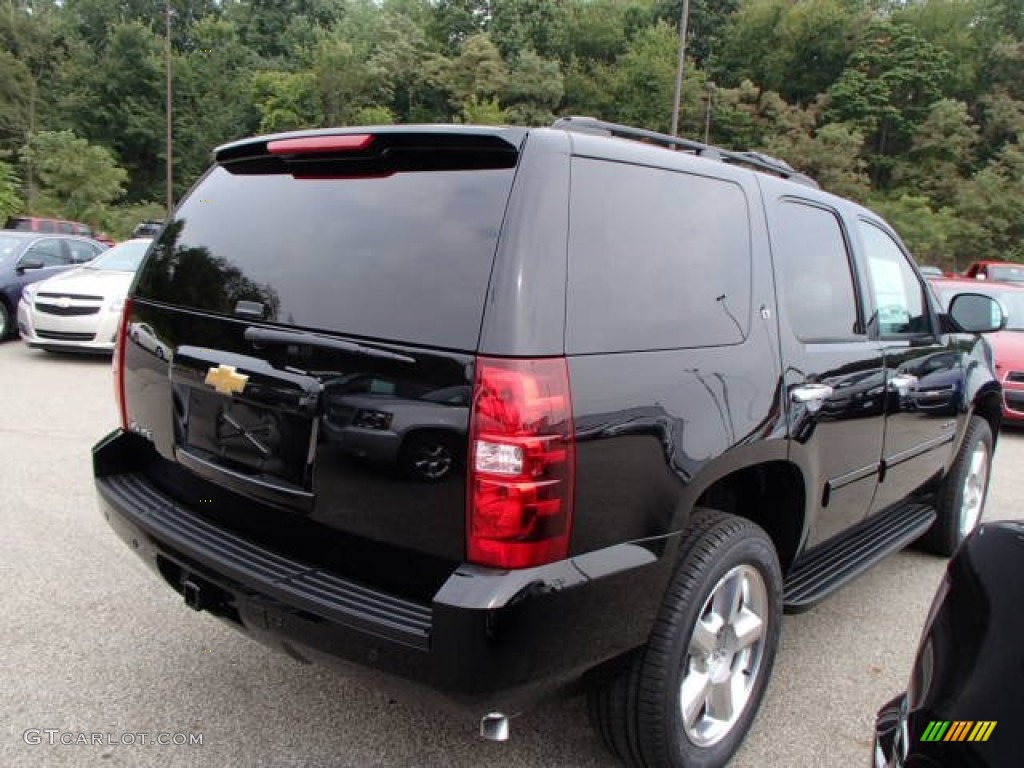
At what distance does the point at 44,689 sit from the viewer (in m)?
2.62

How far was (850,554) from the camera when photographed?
3.13 meters

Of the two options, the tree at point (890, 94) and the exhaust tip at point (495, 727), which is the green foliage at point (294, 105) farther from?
the exhaust tip at point (495, 727)

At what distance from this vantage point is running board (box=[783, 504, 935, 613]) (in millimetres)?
2704

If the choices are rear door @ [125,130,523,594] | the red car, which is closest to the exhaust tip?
rear door @ [125,130,523,594]

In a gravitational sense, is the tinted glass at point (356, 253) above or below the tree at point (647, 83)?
below

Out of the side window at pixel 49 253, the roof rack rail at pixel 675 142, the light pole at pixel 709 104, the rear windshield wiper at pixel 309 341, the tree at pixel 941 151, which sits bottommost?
the side window at pixel 49 253

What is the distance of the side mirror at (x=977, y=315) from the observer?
13.0ft

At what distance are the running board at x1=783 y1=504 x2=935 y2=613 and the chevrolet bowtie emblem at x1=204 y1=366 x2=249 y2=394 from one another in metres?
1.89

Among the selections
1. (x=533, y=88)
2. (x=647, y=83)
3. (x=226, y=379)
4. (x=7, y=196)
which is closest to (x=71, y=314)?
(x=226, y=379)

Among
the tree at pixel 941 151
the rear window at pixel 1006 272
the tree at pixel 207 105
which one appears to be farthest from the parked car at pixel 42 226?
the tree at pixel 941 151

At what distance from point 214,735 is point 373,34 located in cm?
6434

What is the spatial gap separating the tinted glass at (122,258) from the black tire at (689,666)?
386 inches

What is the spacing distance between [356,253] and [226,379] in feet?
1.69

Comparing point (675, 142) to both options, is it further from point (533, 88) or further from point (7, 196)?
point (533, 88)
